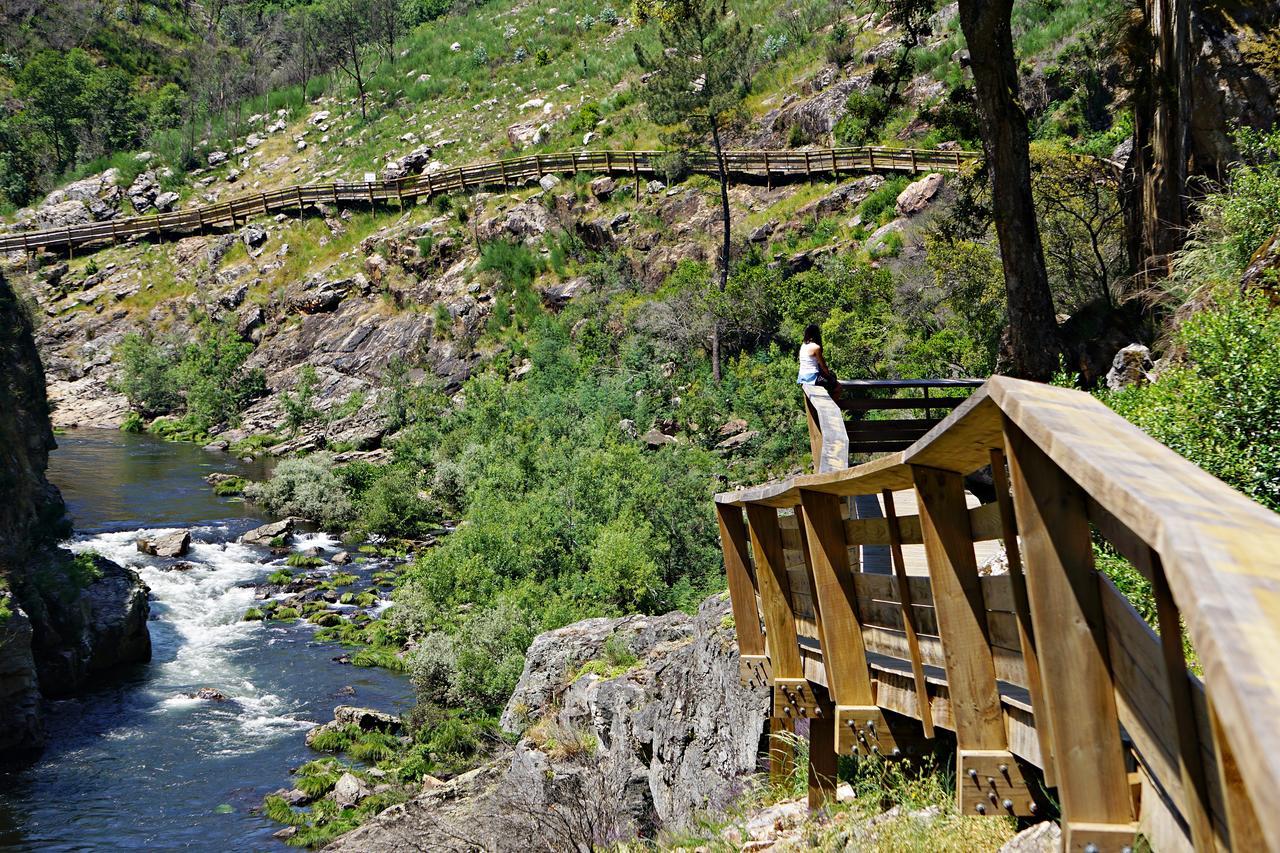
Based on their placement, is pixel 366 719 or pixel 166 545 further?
pixel 166 545

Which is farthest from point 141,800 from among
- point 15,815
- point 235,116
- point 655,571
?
point 235,116

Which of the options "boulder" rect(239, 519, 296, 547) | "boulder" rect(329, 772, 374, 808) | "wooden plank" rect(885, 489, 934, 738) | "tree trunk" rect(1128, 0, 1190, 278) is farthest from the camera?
"boulder" rect(239, 519, 296, 547)

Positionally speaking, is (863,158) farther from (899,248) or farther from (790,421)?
(790,421)

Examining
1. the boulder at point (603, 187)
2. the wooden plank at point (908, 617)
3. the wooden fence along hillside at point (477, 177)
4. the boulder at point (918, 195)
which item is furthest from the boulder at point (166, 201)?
the wooden plank at point (908, 617)

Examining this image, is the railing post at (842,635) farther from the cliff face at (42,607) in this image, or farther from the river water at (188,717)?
the cliff face at (42,607)

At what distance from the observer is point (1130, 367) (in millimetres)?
11773

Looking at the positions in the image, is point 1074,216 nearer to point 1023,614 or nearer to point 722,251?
point 1023,614

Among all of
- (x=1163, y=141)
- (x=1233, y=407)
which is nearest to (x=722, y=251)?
(x=1163, y=141)

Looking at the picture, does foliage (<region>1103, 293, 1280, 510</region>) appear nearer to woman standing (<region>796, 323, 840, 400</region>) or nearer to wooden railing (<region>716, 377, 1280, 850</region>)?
woman standing (<region>796, 323, 840, 400</region>)

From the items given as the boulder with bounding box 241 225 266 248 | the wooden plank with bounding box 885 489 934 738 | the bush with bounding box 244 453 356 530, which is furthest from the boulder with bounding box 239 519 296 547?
the wooden plank with bounding box 885 489 934 738

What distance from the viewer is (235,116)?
77.4 m

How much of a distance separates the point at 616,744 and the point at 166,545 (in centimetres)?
2377

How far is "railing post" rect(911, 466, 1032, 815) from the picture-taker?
12.0 feet

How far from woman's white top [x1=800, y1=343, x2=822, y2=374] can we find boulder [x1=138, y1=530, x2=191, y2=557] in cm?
2568
